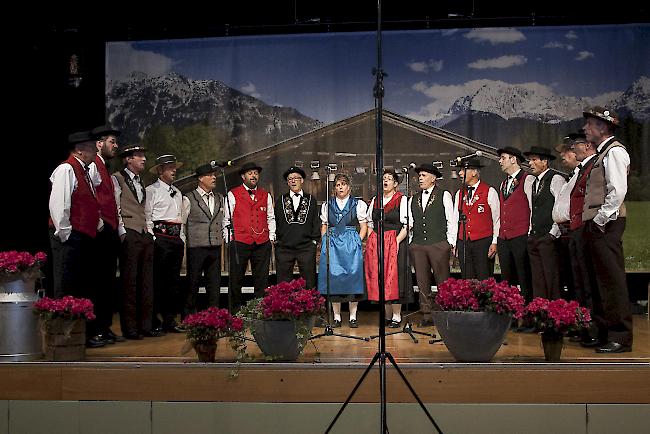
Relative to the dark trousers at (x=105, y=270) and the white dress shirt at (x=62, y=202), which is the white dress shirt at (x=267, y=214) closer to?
the dark trousers at (x=105, y=270)

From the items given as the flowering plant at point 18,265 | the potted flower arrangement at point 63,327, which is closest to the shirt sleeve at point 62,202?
the flowering plant at point 18,265

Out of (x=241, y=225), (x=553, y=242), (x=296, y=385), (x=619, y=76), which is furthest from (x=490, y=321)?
(x=619, y=76)

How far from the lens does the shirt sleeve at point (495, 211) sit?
23.7ft

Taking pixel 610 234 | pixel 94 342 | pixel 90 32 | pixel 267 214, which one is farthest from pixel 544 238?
pixel 90 32

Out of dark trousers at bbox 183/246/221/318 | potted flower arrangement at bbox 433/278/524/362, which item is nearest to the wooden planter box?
potted flower arrangement at bbox 433/278/524/362

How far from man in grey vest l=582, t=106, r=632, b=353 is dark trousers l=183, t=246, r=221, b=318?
3.38 meters

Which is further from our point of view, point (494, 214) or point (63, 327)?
point (494, 214)

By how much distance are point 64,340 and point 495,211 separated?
413 cm

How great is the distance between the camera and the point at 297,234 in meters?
7.35

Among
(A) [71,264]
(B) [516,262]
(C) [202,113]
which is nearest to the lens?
(A) [71,264]

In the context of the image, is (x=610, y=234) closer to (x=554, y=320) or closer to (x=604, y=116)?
(x=604, y=116)

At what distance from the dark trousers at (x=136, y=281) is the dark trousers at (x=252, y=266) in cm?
114

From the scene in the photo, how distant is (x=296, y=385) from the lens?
430cm

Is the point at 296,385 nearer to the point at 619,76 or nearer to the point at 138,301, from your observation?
the point at 138,301
